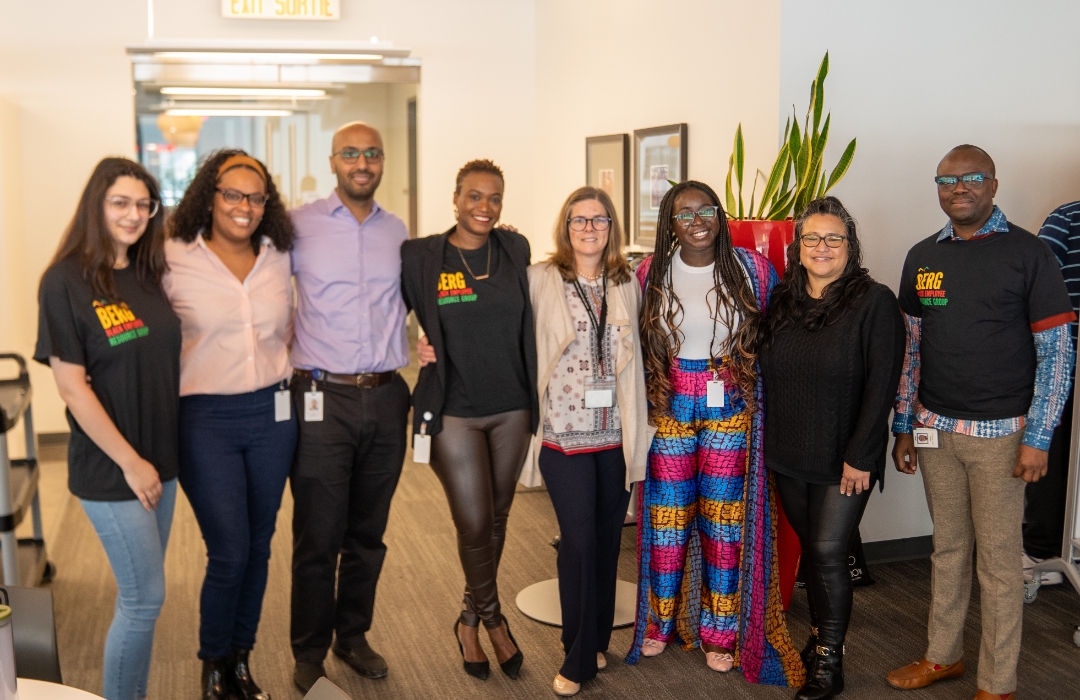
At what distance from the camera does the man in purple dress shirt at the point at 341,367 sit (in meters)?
2.99

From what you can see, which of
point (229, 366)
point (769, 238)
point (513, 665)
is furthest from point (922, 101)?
point (229, 366)

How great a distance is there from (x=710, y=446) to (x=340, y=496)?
48.9 inches

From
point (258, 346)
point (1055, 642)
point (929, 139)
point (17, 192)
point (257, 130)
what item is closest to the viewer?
point (258, 346)

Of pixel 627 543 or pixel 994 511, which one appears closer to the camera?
pixel 994 511

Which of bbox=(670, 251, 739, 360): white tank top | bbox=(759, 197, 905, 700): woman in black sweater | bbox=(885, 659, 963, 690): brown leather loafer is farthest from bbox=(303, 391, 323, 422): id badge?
bbox=(885, 659, 963, 690): brown leather loafer

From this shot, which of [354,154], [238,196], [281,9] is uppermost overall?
[281,9]

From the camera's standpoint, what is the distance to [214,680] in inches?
117

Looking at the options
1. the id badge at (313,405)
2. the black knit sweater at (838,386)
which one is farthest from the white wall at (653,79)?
the id badge at (313,405)

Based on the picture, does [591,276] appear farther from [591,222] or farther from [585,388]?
[585,388]

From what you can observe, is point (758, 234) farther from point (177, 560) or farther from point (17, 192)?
point (17, 192)

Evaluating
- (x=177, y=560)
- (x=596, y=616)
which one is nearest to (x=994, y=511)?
(x=596, y=616)

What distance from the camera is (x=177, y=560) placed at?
14.9 ft

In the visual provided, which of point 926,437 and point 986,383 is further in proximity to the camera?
point 926,437

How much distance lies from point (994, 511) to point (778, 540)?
96cm
